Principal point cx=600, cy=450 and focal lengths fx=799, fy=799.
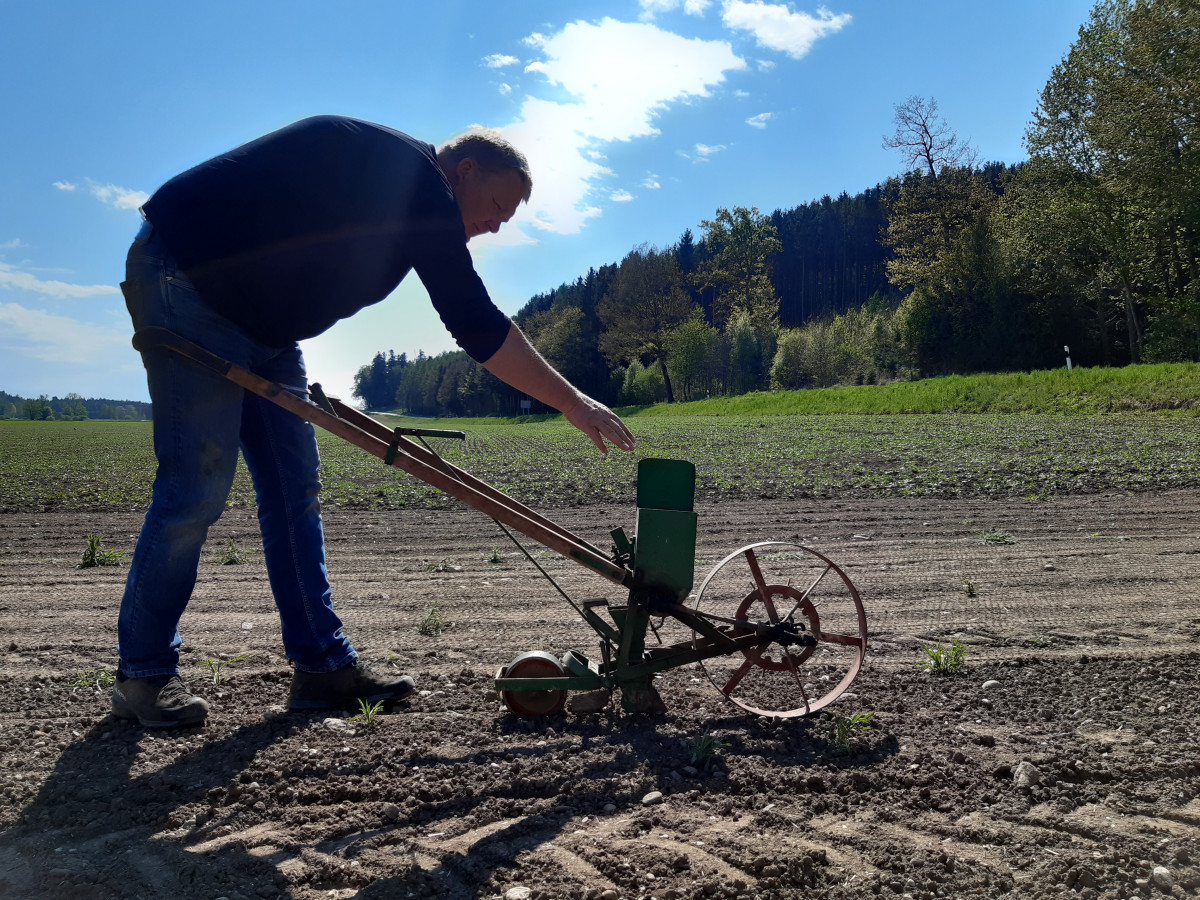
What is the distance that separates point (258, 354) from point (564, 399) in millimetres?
1306

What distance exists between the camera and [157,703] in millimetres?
3039

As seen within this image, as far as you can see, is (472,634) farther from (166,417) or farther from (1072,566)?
(1072,566)

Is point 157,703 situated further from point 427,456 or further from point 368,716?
point 427,456

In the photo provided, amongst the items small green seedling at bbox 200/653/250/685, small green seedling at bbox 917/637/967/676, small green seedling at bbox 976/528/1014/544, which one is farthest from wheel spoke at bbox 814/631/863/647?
small green seedling at bbox 976/528/1014/544

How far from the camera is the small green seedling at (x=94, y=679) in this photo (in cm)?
355

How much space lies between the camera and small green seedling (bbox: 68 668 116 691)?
11.7 ft

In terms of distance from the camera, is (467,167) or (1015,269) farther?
(1015,269)

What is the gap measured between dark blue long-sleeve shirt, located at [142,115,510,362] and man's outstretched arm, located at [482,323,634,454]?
0.18ft

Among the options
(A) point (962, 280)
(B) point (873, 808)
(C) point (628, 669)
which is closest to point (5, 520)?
(C) point (628, 669)

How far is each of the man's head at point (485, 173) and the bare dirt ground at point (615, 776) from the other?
2.00 meters

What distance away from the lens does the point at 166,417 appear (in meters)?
2.90

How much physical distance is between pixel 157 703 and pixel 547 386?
1.94m

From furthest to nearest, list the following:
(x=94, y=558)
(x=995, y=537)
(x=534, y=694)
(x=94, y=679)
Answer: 1. (x=995, y=537)
2. (x=94, y=558)
3. (x=94, y=679)
4. (x=534, y=694)

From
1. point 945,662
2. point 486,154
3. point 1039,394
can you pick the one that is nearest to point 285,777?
point 486,154
